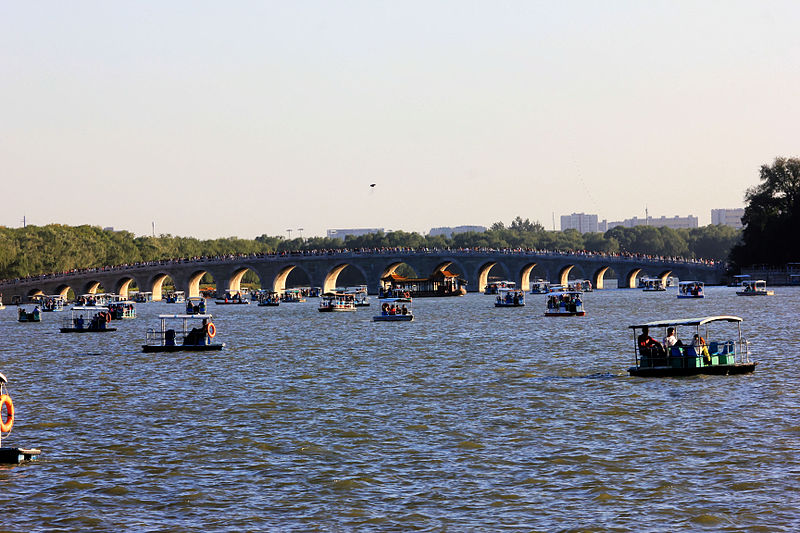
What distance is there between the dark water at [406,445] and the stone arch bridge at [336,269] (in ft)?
403

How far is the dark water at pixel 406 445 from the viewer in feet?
70.6

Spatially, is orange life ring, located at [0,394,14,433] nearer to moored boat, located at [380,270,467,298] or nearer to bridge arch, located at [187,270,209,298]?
moored boat, located at [380,270,467,298]

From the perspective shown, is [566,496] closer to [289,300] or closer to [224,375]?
[224,375]

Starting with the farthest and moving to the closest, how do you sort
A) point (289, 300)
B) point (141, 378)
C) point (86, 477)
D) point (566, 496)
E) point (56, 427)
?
1. point (289, 300)
2. point (141, 378)
3. point (56, 427)
4. point (86, 477)
5. point (566, 496)

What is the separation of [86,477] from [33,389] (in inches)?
803

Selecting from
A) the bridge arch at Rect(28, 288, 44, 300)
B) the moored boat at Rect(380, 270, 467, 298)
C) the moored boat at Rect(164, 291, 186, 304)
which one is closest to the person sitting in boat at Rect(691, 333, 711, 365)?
the moored boat at Rect(380, 270, 467, 298)

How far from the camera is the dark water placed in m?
21.5

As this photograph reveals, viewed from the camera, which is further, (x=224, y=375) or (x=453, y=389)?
(x=224, y=375)

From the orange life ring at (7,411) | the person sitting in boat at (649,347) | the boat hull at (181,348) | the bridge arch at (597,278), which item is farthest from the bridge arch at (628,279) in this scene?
the orange life ring at (7,411)

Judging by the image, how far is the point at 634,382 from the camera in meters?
40.3

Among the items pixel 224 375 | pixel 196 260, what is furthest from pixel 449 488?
pixel 196 260

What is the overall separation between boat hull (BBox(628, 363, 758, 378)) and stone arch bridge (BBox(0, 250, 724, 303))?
131635 millimetres

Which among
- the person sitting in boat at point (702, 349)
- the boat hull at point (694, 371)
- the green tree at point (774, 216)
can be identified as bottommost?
the boat hull at point (694, 371)

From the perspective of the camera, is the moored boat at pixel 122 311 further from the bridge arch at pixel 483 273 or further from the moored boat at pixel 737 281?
the moored boat at pixel 737 281
